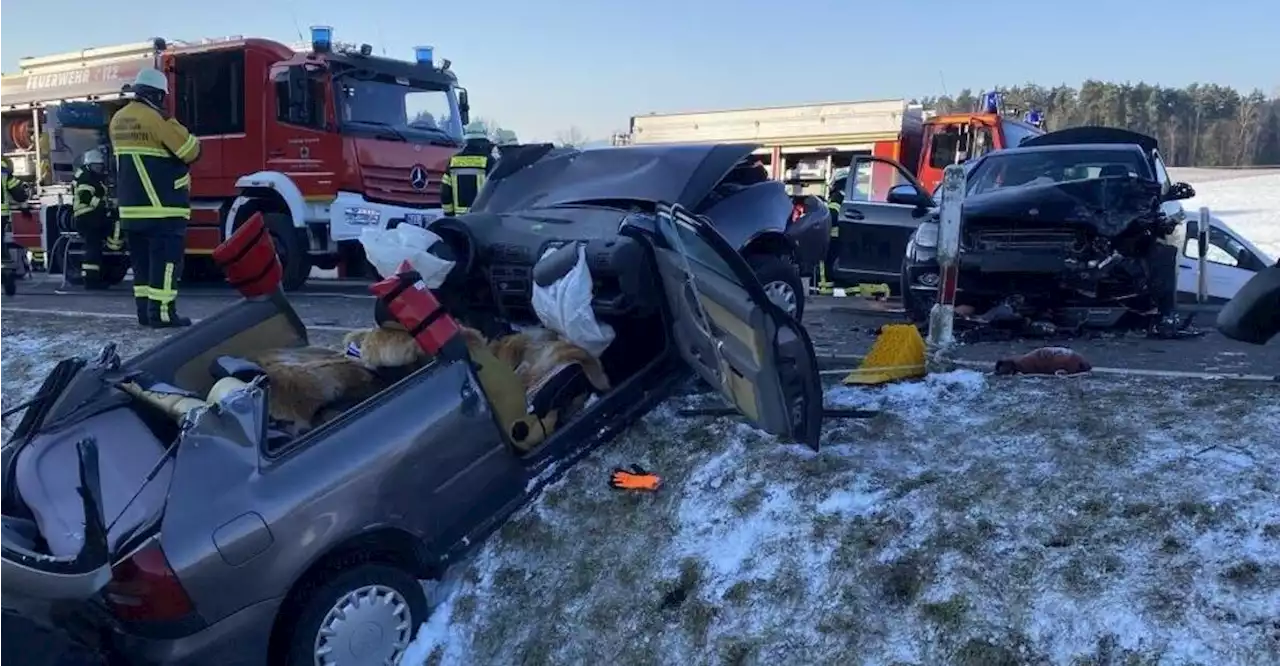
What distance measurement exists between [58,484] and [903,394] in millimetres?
3609

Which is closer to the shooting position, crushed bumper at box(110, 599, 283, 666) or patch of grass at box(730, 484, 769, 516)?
crushed bumper at box(110, 599, 283, 666)

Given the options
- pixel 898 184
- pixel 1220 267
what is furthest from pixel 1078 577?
pixel 898 184

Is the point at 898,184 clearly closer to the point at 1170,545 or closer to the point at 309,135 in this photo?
the point at 309,135

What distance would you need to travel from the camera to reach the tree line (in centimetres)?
4584

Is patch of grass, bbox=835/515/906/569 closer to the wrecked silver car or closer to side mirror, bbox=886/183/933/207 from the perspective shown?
the wrecked silver car

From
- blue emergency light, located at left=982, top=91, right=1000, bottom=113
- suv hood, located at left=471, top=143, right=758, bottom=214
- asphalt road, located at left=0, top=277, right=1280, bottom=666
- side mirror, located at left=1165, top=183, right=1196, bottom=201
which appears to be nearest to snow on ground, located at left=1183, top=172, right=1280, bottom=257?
blue emergency light, located at left=982, top=91, right=1000, bottom=113

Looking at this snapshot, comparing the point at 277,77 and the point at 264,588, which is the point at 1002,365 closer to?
the point at 264,588

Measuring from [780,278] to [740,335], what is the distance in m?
2.40

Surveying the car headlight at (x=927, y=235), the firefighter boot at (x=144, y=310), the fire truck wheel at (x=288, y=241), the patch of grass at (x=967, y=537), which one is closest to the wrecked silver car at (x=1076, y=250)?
the car headlight at (x=927, y=235)

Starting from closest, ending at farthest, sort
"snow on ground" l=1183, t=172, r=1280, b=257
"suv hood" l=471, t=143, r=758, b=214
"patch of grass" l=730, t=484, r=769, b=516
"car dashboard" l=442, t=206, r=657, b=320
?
"patch of grass" l=730, t=484, r=769, b=516, "car dashboard" l=442, t=206, r=657, b=320, "suv hood" l=471, t=143, r=758, b=214, "snow on ground" l=1183, t=172, r=1280, b=257

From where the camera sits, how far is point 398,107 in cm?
1222

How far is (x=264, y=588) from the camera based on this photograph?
10.6 feet

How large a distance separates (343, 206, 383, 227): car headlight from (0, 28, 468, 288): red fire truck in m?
0.01

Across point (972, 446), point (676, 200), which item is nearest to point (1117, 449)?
point (972, 446)
